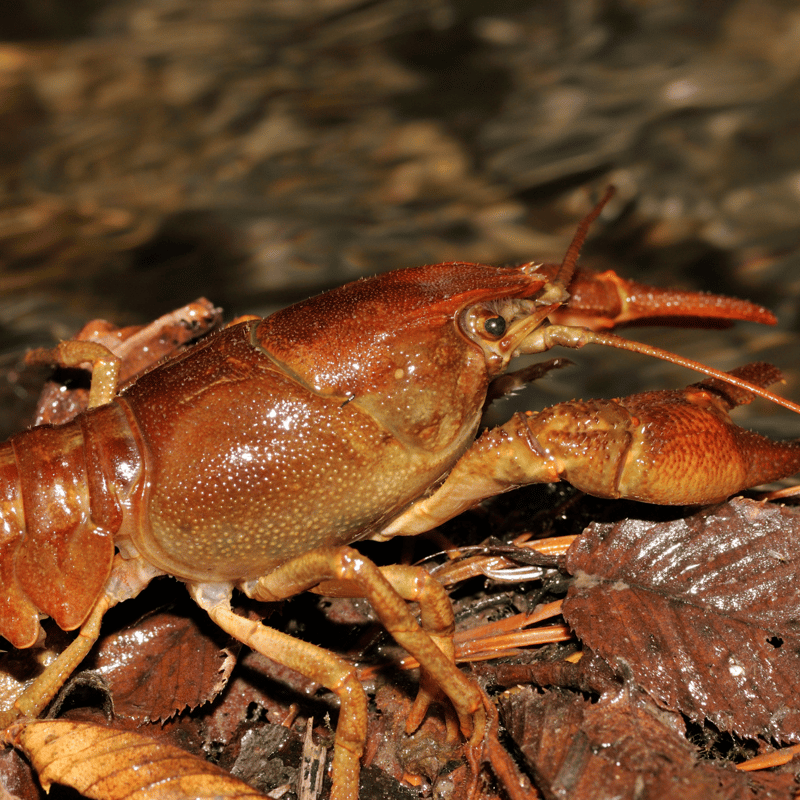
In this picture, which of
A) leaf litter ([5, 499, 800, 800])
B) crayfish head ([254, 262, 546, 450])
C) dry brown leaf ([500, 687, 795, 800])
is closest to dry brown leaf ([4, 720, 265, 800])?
leaf litter ([5, 499, 800, 800])

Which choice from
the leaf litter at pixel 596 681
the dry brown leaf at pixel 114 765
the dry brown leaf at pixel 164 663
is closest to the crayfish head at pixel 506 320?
the leaf litter at pixel 596 681

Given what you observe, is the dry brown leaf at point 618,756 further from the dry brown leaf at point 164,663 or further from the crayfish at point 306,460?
the dry brown leaf at point 164,663

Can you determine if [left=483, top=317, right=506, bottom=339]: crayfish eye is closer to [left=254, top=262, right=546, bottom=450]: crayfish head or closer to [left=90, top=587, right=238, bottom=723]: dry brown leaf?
[left=254, top=262, right=546, bottom=450]: crayfish head

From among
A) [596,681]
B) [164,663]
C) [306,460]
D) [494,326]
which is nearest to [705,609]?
[596,681]

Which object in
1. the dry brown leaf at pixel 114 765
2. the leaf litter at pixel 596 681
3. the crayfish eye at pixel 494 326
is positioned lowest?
the leaf litter at pixel 596 681

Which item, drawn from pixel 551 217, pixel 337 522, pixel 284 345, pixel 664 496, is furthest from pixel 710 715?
pixel 551 217

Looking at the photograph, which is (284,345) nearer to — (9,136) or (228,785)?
(228,785)
